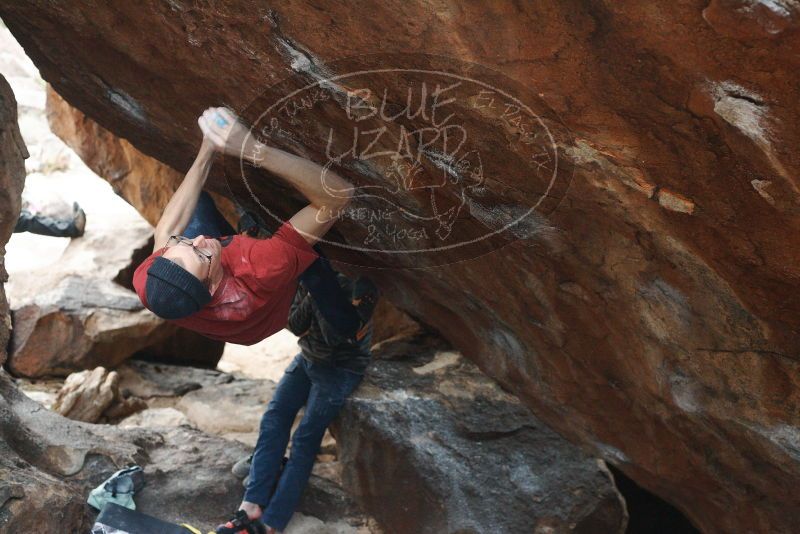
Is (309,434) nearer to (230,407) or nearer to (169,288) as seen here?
(169,288)

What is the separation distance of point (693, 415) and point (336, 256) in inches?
59.9

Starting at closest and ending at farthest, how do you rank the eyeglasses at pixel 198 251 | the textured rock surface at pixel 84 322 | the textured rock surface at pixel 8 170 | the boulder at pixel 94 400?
1. the eyeglasses at pixel 198 251
2. the textured rock surface at pixel 8 170
3. the boulder at pixel 94 400
4. the textured rock surface at pixel 84 322

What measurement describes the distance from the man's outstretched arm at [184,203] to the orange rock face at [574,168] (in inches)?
9.3

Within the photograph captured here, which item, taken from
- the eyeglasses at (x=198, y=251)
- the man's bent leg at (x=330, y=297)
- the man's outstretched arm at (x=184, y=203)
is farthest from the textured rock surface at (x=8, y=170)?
the man's bent leg at (x=330, y=297)

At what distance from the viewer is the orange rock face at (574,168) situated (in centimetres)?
164

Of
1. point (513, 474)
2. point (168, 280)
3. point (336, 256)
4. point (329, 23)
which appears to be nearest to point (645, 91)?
point (329, 23)

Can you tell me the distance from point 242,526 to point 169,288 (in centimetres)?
159

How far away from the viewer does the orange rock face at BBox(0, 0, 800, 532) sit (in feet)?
5.39

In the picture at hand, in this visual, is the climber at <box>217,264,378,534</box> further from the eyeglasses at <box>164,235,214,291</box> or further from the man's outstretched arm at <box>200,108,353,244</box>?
the eyeglasses at <box>164,235,214,291</box>

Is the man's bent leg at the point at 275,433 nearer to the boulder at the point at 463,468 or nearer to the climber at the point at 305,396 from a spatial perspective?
the climber at the point at 305,396

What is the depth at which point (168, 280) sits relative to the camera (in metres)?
2.22

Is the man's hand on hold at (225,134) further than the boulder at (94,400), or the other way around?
the boulder at (94,400)

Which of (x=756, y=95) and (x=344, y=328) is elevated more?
(x=756, y=95)

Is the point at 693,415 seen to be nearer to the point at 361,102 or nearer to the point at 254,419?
the point at 361,102
